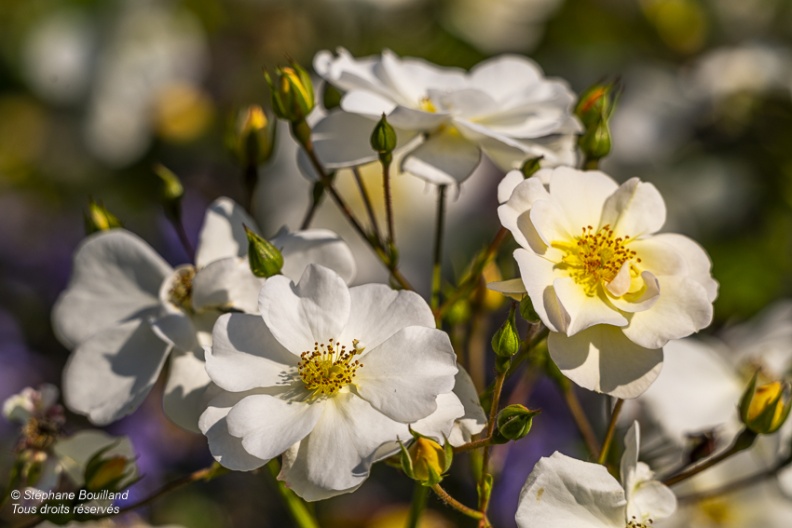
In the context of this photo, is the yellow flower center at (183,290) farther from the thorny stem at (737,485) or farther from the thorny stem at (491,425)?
the thorny stem at (737,485)

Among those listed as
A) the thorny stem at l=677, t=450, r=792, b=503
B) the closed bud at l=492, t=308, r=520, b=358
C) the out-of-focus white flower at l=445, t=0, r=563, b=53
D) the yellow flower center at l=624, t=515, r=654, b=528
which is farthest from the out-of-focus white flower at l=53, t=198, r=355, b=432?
the out-of-focus white flower at l=445, t=0, r=563, b=53

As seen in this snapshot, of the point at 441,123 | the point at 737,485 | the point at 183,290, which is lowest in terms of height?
the point at 737,485

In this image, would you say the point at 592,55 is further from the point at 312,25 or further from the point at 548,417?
the point at 548,417

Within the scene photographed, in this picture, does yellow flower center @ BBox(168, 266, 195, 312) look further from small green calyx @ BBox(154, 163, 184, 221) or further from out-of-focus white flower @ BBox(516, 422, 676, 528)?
out-of-focus white flower @ BBox(516, 422, 676, 528)

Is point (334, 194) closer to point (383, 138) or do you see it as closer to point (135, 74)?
point (383, 138)

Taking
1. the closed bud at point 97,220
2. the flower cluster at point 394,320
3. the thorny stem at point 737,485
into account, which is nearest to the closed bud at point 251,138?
the flower cluster at point 394,320

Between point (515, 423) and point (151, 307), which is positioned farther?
point (151, 307)

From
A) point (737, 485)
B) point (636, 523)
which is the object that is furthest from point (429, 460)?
point (737, 485)
